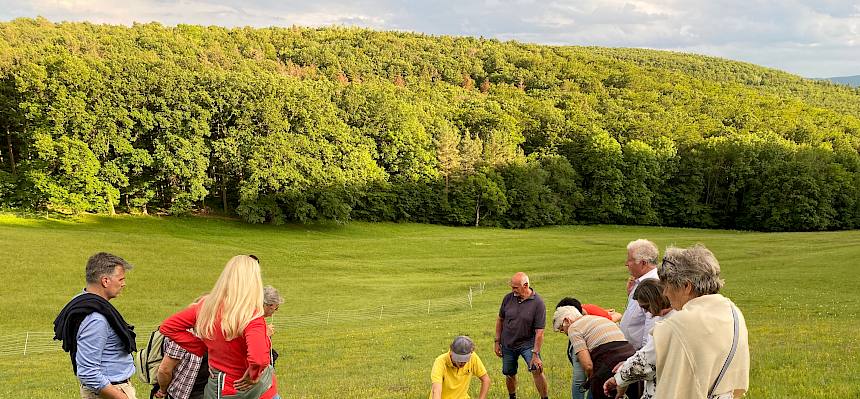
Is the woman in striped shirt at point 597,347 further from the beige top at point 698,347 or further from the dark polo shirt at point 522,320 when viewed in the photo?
the dark polo shirt at point 522,320

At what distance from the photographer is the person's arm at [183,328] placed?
20.0ft

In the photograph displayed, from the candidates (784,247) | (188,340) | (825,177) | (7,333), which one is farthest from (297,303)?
(825,177)

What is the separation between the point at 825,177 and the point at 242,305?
296 feet

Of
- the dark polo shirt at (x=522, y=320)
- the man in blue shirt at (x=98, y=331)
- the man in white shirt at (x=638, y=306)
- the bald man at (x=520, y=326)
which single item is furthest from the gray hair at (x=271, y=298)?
the dark polo shirt at (x=522, y=320)

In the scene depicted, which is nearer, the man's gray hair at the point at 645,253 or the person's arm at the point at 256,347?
the person's arm at the point at 256,347

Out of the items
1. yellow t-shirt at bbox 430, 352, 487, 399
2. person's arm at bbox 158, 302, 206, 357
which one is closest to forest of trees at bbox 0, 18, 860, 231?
yellow t-shirt at bbox 430, 352, 487, 399

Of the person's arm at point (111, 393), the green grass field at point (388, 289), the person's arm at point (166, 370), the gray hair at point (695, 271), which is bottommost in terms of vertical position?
the green grass field at point (388, 289)

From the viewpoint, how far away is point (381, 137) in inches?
3031

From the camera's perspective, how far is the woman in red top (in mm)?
5605

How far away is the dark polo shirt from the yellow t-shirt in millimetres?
2515

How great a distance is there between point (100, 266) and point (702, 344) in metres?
5.43

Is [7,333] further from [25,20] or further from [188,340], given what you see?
[25,20]

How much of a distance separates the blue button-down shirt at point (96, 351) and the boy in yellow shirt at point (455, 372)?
11.5 ft

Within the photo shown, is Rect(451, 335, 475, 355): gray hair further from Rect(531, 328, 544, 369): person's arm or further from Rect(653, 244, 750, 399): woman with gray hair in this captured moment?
Rect(653, 244, 750, 399): woman with gray hair
